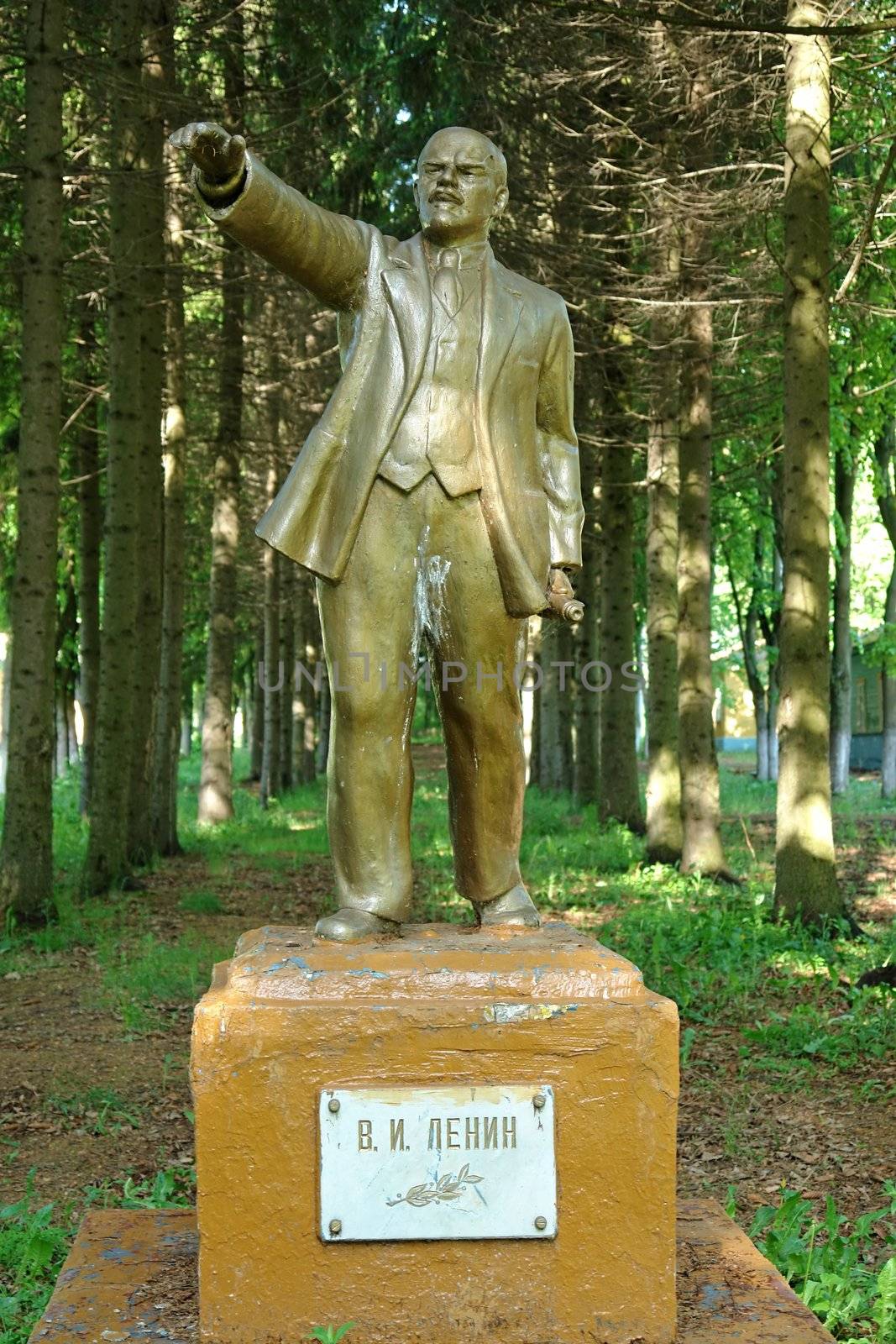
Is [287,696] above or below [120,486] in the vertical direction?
below

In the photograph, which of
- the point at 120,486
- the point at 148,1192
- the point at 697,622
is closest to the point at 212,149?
→ the point at 148,1192

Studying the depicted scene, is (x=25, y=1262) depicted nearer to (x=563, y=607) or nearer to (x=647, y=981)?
(x=563, y=607)

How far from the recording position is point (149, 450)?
492 inches

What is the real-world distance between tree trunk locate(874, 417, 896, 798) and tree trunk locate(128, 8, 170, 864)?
11.4 m

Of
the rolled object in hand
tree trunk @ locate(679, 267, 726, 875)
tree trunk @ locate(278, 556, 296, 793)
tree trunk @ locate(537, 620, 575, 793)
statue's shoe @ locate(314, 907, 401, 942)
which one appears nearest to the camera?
statue's shoe @ locate(314, 907, 401, 942)

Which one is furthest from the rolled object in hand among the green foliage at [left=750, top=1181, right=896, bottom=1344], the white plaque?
the green foliage at [left=750, top=1181, right=896, bottom=1344]

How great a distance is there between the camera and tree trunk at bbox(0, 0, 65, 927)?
9.73 meters

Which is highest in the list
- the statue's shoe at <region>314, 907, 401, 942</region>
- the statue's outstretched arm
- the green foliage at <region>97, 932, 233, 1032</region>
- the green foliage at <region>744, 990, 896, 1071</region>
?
the statue's outstretched arm

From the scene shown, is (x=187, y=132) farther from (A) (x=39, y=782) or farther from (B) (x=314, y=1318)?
(A) (x=39, y=782)

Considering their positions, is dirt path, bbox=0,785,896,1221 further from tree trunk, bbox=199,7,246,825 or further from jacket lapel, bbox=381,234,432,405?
tree trunk, bbox=199,7,246,825

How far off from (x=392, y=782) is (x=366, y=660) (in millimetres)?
357

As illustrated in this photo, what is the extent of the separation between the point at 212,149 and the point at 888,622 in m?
20.4

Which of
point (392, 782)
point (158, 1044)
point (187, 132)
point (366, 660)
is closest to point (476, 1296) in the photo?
point (392, 782)

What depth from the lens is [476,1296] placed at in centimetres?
364
